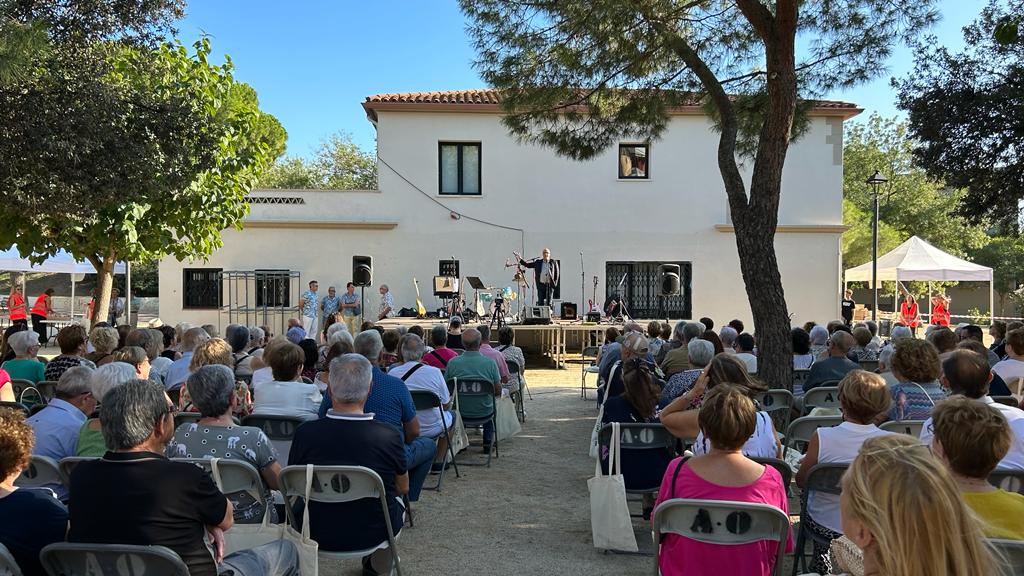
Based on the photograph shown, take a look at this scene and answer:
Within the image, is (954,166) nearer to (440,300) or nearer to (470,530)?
(470,530)

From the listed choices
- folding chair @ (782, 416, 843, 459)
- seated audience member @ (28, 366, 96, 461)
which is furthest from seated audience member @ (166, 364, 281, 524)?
folding chair @ (782, 416, 843, 459)

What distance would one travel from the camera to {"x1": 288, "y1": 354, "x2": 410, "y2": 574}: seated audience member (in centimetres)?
337

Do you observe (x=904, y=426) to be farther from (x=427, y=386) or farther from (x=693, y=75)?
(x=693, y=75)

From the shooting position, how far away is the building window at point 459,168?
1861 centimetres

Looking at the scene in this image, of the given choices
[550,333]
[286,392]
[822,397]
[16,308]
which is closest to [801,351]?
[822,397]

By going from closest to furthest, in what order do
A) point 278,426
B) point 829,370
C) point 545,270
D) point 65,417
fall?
point 65,417
point 278,426
point 829,370
point 545,270

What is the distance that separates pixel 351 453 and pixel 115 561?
118cm

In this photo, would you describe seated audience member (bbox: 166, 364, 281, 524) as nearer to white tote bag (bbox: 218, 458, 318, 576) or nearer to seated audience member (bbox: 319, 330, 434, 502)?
white tote bag (bbox: 218, 458, 318, 576)

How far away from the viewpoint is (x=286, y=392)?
14.8 feet

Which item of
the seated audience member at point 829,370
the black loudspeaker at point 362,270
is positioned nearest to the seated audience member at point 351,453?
the seated audience member at point 829,370

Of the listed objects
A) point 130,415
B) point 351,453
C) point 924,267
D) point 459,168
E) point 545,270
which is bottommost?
point 351,453

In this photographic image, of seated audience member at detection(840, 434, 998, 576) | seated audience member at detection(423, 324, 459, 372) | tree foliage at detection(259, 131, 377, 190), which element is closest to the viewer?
seated audience member at detection(840, 434, 998, 576)

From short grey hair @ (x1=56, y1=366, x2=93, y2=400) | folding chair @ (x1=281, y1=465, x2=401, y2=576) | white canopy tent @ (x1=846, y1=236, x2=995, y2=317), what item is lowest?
folding chair @ (x1=281, y1=465, x2=401, y2=576)

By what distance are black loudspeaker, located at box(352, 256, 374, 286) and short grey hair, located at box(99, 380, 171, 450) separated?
14265 mm
